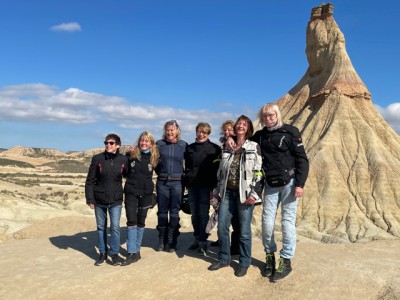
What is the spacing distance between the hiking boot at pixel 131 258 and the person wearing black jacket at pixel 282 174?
2.19m

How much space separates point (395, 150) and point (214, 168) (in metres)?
25.8

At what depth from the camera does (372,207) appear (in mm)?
25141

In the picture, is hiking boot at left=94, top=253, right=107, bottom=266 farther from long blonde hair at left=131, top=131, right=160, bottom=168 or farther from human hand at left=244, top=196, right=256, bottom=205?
human hand at left=244, top=196, right=256, bottom=205

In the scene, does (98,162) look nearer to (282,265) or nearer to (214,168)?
(214,168)

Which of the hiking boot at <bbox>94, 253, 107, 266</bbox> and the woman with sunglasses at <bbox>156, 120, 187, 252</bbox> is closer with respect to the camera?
the hiking boot at <bbox>94, 253, 107, 266</bbox>

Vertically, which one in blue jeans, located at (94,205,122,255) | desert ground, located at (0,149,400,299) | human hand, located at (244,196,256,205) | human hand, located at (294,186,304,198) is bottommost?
desert ground, located at (0,149,400,299)

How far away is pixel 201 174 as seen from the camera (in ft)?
20.5

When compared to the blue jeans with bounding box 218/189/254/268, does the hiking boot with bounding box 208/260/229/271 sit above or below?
below

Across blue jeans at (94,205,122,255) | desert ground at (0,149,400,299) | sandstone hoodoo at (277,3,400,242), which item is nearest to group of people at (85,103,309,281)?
blue jeans at (94,205,122,255)

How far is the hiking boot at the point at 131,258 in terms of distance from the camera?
616 centimetres

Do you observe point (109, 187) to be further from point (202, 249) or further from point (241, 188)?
point (241, 188)

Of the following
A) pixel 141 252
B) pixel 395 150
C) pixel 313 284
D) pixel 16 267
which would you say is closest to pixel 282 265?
pixel 313 284

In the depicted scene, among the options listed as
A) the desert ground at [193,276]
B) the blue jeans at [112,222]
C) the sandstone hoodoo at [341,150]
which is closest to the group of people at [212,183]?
the blue jeans at [112,222]

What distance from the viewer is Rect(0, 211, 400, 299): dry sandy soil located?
5.10 meters
